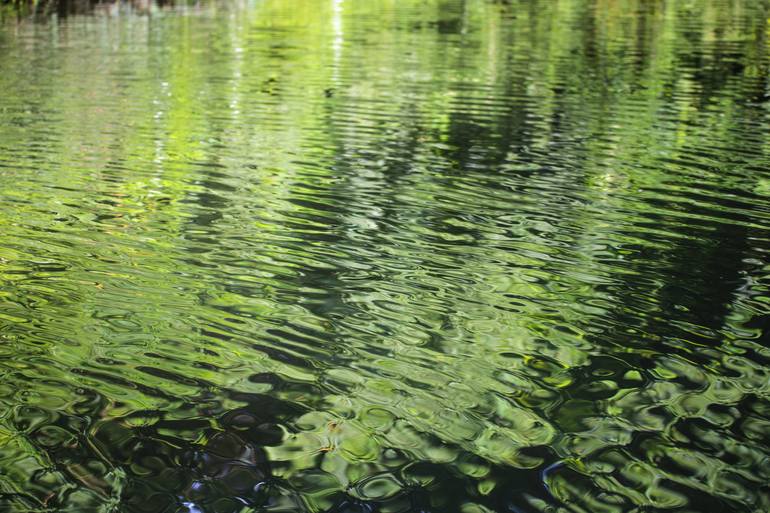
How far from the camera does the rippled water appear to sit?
4.45 meters

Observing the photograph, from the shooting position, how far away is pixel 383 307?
260 inches

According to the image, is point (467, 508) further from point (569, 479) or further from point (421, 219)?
point (421, 219)

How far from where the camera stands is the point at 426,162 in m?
11.9

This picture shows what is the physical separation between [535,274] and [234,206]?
375 centimetres

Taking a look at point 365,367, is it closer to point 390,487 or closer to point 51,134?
point 390,487

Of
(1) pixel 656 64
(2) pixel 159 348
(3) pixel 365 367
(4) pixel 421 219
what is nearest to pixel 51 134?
(4) pixel 421 219

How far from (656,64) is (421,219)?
1606 cm

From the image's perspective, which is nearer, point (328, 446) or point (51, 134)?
point (328, 446)

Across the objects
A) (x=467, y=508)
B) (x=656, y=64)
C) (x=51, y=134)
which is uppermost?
(x=656, y=64)

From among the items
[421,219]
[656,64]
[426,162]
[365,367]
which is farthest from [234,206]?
[656,64]

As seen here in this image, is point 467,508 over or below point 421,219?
below

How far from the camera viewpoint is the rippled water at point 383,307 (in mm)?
4445

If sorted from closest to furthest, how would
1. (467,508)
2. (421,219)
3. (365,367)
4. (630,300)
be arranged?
(467,508)
(365,367)
(630,300)
(421,219)

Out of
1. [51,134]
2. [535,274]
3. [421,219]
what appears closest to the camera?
[535,274]
